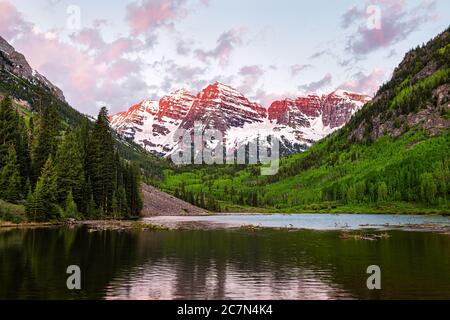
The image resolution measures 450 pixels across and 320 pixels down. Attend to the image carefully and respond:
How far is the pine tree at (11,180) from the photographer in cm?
11550

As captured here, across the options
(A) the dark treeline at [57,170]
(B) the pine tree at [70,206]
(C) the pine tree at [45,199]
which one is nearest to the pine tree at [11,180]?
(A) the dark treeline at [57,170]

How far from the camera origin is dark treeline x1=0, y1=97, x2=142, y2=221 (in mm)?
116938

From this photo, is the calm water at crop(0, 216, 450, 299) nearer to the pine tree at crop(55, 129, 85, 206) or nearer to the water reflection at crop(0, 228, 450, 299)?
the water reflection at crop(0, 228, 450, 299)

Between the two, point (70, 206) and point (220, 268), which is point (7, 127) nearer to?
point (70, 206)

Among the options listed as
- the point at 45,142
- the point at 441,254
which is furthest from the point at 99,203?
the point at 441,254

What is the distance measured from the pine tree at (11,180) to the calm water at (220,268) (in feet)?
134

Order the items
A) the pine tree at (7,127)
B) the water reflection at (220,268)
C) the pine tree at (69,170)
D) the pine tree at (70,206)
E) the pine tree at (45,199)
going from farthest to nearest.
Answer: the pine tree at (69,170) → the pine tree at (70,206) → the pine tree at (7,127) → the pine tree at (45,199) → the water reflection at (220,268)

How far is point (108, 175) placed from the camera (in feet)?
500

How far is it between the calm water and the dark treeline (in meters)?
40.4

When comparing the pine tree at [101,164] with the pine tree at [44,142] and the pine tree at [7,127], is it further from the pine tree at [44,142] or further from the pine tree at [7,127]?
the pine tree at [7,127]

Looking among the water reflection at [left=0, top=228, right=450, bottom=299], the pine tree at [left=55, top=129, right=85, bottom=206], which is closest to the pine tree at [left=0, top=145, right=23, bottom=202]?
the pine tree at [left=55, top=129, right=85, bottom=206]
